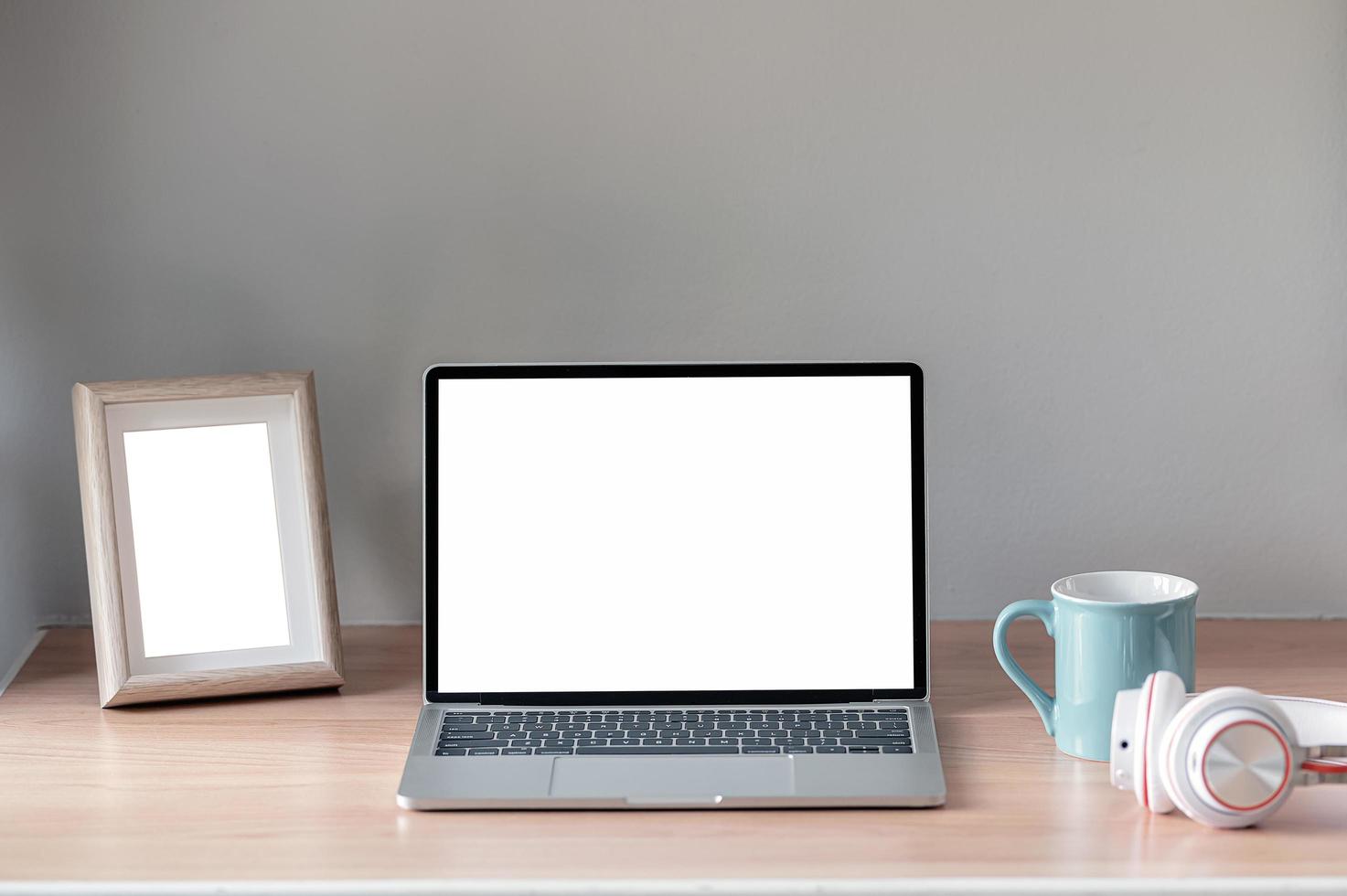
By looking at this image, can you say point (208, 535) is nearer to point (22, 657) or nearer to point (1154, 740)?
point (22, 657)

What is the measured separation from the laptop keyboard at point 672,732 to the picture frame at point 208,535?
19 centimetres

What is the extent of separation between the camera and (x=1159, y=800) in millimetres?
770

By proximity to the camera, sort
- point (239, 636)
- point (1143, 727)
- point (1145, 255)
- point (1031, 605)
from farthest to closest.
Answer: point (1145, 255)
point (239, 636)
point (1031, 605)
point (1143, 727)

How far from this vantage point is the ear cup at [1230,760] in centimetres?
74

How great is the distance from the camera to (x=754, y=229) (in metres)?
1.14

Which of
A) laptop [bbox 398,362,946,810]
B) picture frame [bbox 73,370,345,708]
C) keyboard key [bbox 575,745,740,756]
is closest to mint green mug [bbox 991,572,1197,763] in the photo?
laptop [bbox 398,362,946,810]

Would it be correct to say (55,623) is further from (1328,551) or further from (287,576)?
(1328,551)

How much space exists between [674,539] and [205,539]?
1.34 ft

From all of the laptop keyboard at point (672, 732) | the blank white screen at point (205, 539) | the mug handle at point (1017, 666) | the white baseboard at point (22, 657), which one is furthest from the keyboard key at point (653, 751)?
the white baseboard at point (22, 657)

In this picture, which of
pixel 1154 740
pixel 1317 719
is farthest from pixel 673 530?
pixel 1317 719

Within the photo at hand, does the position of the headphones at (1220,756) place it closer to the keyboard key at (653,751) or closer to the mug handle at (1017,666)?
the mug handle at (1017,666)

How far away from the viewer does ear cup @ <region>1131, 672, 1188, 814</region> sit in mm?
768

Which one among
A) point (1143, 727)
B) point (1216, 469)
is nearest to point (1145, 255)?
point (1216, 469)

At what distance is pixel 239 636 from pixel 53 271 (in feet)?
1.36
